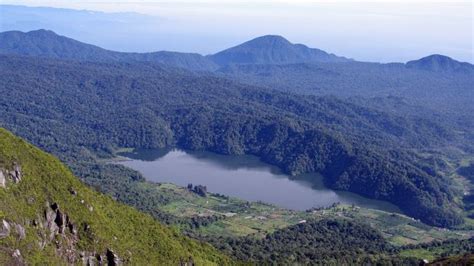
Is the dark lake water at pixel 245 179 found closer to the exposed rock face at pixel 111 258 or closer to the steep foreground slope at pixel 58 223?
the steep foreground slope at pixel 58 223

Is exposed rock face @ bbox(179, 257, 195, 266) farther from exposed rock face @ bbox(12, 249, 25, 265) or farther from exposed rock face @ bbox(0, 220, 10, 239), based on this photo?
exposed rock face @ bbox(0, 220, 10, 239)

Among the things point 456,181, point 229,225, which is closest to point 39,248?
point 229,225

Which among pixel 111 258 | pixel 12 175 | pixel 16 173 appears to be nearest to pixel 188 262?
pixel 111 258

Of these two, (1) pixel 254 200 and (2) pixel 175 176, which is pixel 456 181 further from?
(2) pixel 175 176

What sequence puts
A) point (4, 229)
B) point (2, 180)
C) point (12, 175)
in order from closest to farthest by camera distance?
point (4, 229) < point (2, 180) < point (12, 175)

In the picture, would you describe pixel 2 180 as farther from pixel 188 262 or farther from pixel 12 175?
pixel 188 262

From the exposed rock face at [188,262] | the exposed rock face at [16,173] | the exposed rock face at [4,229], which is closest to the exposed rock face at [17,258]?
the exposed rock face at [4,229]

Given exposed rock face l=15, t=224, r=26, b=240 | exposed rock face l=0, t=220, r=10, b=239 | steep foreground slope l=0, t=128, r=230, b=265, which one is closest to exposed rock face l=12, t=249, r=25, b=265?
steep foreground slope l=0, t=128, r=230, b=265
